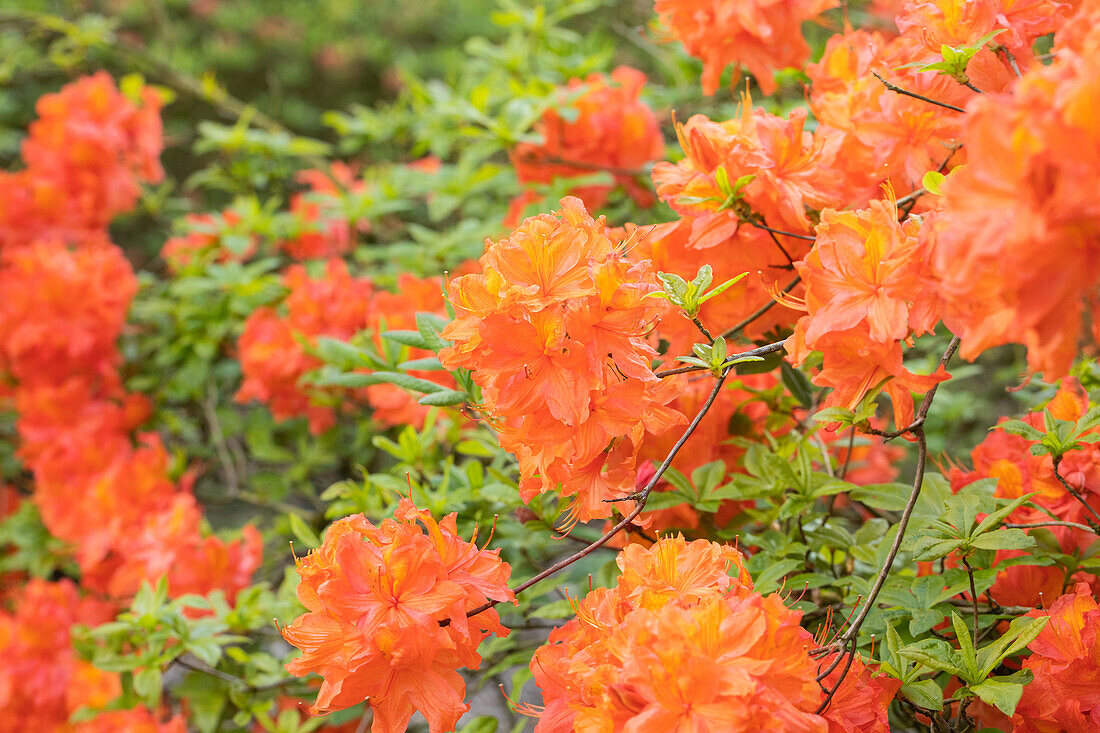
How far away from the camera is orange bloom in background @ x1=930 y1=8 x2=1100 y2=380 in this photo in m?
0.45

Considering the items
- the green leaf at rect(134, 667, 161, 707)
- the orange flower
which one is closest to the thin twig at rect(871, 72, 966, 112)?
the green leaf at rect(134, 667, 161, 707)

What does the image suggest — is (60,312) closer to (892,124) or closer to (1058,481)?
(892,124)

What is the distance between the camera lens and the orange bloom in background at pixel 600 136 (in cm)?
159

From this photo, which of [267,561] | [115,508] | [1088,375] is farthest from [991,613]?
[115,508]

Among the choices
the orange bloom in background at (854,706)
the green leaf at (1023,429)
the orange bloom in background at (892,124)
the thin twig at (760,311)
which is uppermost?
the orange bloom in background at (892,124)

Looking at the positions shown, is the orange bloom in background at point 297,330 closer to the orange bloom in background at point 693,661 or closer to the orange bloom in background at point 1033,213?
the orange bloom in background at point 693,661

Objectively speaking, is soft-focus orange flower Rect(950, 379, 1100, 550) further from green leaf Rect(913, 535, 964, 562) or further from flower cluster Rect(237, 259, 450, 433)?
flower cluster Rect(237, 259, 450, 433)

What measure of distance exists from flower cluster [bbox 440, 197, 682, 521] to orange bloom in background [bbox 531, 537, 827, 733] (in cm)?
14

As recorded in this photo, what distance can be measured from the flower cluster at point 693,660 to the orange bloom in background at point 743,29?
758 millimetres

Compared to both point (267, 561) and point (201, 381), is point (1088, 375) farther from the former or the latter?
point (201, 381)

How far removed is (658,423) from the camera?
2.62ft

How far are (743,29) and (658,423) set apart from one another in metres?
0.67

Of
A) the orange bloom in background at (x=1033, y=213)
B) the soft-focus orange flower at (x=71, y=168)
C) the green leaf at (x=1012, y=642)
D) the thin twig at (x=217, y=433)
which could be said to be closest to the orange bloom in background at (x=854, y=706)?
the green leaf at (x=1012, y=642)

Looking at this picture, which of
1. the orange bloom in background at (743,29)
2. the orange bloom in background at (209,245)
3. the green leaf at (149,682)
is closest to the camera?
the orange bloom in background at (743,29)
